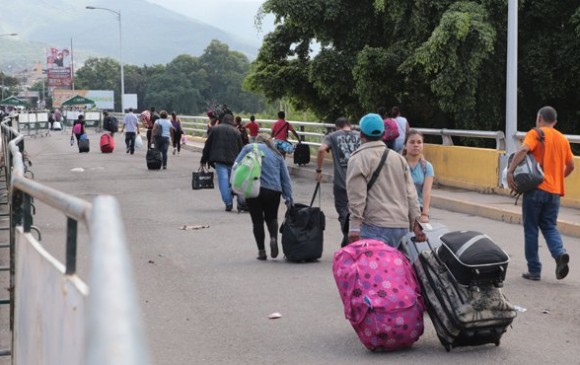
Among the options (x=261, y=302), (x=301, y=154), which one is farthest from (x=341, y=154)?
(x=301, y=154)

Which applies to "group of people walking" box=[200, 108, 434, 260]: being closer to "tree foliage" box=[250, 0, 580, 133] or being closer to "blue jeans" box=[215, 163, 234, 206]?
"blue jeans" box=[215, 163, 234, 206]

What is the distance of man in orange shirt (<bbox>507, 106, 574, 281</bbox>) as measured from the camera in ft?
31.3

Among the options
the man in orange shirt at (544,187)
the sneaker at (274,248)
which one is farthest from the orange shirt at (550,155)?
the sneaker at (274,248)

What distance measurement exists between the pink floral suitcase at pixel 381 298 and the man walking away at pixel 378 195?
943 millimetres

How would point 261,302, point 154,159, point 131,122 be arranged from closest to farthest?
point 261,302 → point 154,159 → point 131,122

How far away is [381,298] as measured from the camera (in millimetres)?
6484

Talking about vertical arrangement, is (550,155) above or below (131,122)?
below

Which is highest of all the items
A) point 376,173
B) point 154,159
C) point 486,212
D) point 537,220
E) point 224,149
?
point 376,173

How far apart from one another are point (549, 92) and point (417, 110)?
3.91m

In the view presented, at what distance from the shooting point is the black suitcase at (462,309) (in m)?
6.40

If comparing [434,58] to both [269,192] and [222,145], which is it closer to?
[222,145]

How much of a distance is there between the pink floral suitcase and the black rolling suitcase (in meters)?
4.02

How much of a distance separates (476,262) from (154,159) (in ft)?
67.5

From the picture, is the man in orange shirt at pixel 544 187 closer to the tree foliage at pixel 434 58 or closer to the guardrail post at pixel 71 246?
the guardrail post at pixel 71 246
